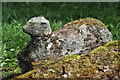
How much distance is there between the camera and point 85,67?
155 inches

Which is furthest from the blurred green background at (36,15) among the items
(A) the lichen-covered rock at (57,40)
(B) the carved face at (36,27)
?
(B) the carved face at (36,27)

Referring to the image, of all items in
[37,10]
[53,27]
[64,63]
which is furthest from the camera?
[37,10]

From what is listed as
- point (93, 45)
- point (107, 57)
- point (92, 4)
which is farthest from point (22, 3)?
point (107, 57)

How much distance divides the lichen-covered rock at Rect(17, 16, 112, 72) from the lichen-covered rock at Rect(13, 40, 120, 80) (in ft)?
0.63

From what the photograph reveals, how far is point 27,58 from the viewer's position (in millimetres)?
4387

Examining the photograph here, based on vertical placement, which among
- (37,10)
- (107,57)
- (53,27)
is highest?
(37,10)

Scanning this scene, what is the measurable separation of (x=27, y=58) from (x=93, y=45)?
152 cm

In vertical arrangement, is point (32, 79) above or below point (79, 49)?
below

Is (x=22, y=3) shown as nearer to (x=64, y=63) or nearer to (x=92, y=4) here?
(x=92, y=4)

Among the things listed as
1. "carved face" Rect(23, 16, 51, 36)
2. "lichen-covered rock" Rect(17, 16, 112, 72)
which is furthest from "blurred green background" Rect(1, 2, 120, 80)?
"carved face" Rect(23, 16, 51, 36)

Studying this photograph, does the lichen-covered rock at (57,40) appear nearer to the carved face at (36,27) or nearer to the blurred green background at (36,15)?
the carved face at (36,27)

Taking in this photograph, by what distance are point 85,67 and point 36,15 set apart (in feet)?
17.8

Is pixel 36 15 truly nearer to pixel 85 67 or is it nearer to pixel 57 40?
pixel 57 40

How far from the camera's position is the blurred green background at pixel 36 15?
19.5 feet
